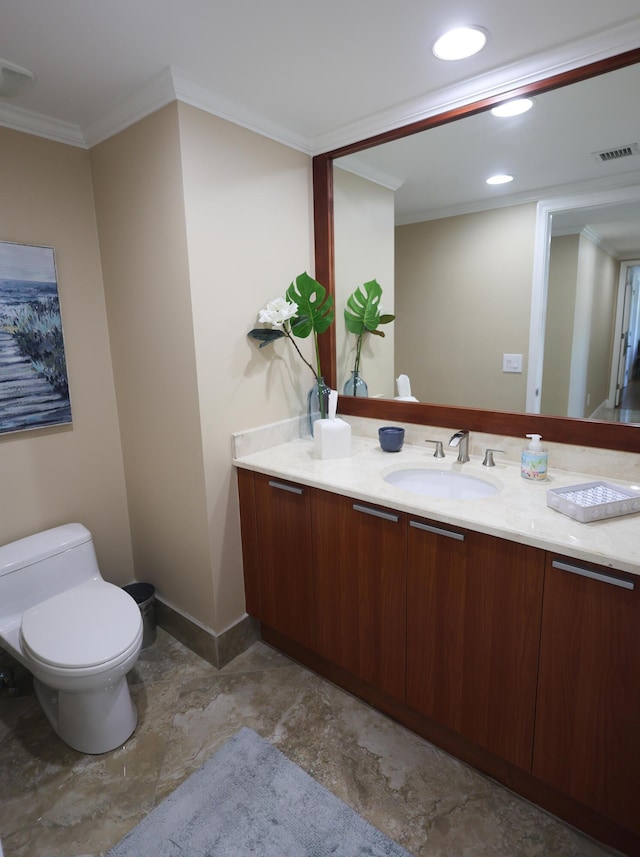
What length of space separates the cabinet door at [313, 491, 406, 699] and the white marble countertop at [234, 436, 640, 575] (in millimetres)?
82

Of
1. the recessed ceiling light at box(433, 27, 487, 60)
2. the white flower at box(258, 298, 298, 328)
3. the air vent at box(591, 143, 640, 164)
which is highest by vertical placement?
the recessed ceiling light at box(433, 27, 487, 60)

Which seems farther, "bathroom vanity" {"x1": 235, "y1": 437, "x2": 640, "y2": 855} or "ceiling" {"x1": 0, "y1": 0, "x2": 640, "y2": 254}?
"ceiling" {"x1": 0, "y1": 0, "x2": 640, "y2": 254}

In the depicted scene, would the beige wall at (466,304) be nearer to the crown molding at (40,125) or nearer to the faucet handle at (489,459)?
the faucet handle at (489,459)

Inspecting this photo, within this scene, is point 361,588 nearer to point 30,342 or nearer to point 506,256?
point 506,256

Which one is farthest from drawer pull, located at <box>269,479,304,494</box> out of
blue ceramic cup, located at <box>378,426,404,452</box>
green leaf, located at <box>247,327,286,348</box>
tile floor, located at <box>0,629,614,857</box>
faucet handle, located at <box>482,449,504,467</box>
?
tile floor, located at <box>0,629,614,857</box>

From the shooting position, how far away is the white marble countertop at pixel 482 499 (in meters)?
1.20

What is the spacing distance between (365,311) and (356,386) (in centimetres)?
36

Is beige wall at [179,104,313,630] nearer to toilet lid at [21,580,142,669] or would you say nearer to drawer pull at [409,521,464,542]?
toilet lid at [21,580,142,669]

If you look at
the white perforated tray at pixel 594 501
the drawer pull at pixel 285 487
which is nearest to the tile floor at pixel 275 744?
the drawer pull at pixel 285 487

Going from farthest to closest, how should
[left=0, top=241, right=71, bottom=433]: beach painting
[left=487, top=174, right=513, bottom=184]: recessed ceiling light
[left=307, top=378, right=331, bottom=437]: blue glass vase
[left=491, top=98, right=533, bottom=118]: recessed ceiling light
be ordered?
[left=307, top=378, right=331, bottom=437]: blue glass vase
[left=0, top=241, right=71, bottom=433]: beach painting
[left=487, top=174, right=513, bottom=184]: recessed ceiling light
[left=491, top=98, right=533, bottom=118]: recessed ceiling light

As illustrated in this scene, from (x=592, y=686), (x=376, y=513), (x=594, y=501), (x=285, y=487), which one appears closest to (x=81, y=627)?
(x=285, y=487)

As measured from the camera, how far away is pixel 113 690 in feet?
5.57

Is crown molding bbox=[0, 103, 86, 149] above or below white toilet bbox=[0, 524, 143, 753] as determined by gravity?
above

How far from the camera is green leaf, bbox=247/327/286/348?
6.61 ft
